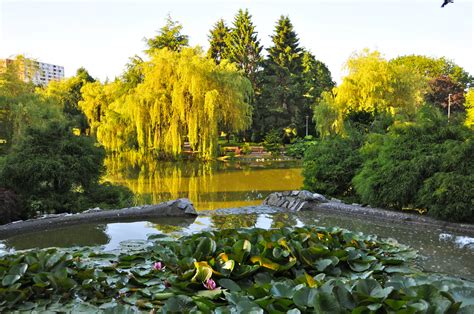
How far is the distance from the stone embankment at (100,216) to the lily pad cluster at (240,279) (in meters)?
2.38

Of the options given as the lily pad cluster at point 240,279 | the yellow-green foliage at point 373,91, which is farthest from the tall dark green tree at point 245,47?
the lily pad cluster at point 240,279

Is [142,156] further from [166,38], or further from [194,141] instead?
[166,38]

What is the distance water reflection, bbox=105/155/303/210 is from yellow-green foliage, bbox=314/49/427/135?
16.1 feet

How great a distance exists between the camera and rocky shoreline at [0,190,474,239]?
20.0 ft

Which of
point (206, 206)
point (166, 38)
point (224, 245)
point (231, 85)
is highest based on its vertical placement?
point (166, 38)

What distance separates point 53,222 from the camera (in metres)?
6.43

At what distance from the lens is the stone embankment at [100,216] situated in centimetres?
612

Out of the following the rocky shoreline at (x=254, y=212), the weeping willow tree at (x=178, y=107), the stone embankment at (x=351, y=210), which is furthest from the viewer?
the weeping willow tree at (x=178, y=107)

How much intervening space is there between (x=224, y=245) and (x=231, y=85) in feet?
53.0

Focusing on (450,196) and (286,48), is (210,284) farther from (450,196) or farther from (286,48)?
(286,48)

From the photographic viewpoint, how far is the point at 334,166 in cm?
861

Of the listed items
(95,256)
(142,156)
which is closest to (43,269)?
(95,256)

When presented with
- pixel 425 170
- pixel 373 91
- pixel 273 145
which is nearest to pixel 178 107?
pixel 273 145

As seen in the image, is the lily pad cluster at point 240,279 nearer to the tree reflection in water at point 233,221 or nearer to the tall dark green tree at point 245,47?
the tree reflection in water at point 233,221
